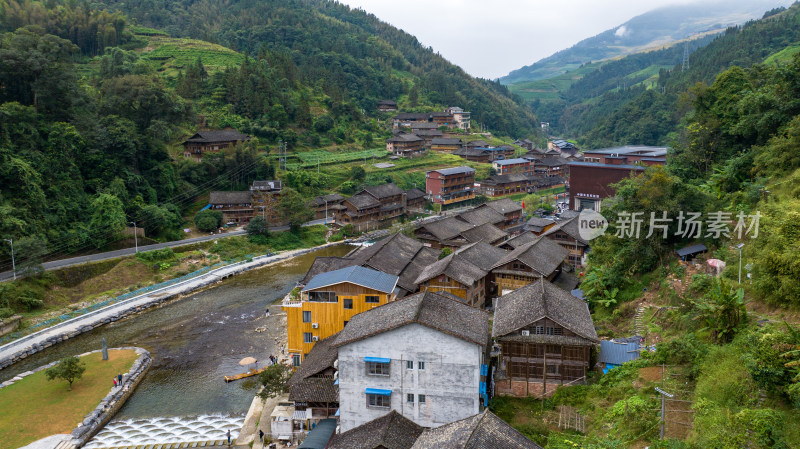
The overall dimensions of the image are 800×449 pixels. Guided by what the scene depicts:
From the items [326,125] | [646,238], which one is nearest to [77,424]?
[646,238]

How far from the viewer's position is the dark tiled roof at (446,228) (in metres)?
37.7

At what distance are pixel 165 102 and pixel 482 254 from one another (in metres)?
37.3

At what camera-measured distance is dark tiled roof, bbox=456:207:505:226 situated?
41469mm

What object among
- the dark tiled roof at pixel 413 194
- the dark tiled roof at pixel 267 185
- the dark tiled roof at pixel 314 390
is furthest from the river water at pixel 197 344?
the dark tiled roof at pixel 413 194

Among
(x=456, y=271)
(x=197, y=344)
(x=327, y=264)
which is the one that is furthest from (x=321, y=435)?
(x=327, y=264)

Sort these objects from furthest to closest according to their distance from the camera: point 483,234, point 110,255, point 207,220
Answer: point 207,220 → point 483,234 → point 110,255

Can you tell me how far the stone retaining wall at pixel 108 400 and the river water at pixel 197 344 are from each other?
1.05 ft

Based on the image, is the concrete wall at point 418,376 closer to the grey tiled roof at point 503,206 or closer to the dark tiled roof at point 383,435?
the dark tiled roof at point 383,435

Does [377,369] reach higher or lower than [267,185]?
lower

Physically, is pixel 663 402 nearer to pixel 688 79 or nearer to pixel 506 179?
pixel 506 179

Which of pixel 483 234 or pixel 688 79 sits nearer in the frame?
pixel 483 234

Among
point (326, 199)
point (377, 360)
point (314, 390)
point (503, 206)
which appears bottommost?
point (314, 390)

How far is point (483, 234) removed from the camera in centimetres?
3847

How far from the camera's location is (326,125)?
73.4 m
